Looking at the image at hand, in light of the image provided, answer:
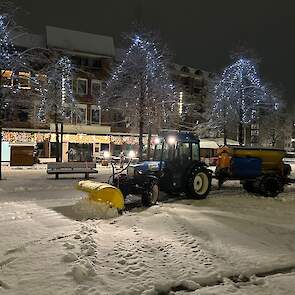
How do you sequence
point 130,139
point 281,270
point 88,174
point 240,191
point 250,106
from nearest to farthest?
point 281,270 < point 240,191 < point 88,174 < point 250,106 < point 130,139

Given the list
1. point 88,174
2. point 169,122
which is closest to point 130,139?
point 169,122

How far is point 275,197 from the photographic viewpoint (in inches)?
697

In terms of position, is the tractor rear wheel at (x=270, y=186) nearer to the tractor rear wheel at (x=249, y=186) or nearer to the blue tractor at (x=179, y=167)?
the tractor rear wheel at (x=249, y=186)

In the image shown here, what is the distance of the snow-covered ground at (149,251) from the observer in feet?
22.0

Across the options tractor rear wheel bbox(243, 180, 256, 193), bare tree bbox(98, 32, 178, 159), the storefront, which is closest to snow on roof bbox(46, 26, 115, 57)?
the storefront

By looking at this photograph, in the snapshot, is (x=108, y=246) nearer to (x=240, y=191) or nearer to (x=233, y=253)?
(x=233, y=253)

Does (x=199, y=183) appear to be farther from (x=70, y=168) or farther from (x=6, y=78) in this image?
(x=6, y=78)

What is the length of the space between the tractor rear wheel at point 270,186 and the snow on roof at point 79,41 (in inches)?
A: 1383

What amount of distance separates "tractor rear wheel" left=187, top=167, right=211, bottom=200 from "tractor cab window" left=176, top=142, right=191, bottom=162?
58cm

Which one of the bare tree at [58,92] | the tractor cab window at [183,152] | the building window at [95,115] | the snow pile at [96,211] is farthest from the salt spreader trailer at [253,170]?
the building window at [95,115]

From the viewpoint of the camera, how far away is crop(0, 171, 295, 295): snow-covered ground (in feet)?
22.0

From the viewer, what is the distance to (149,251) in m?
8.55

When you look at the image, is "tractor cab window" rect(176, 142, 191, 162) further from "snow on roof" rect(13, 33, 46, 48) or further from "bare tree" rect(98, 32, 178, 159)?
"snow on roof" rect(13, 33, 46, 48)

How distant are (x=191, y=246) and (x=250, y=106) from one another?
94.5 feet
